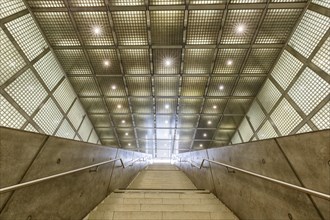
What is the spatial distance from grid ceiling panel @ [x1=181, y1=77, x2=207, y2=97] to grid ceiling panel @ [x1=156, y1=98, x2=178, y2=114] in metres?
1.01

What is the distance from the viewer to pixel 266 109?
9289mm

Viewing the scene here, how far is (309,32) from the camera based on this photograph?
6.30m

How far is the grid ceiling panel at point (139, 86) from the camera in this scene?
9438mm

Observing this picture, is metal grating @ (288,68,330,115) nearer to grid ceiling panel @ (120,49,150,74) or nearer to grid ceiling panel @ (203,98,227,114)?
grid ceiling panel @ (203,98,227,114)

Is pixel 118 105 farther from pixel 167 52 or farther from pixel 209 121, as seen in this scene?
pixel 209 121

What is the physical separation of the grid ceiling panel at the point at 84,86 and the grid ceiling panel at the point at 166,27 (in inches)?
174

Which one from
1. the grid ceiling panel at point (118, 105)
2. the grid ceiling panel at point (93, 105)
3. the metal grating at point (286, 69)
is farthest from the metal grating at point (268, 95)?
the grid ceiling panel at point (93, 105)

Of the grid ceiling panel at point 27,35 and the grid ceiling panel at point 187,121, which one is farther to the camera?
the grid ceiling panel at point 187,121

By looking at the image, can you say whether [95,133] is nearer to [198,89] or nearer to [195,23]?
[198,89]

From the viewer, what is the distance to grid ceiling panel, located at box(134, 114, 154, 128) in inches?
483

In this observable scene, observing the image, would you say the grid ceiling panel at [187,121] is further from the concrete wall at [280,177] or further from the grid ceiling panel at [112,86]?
the concrete wall at [280,177]

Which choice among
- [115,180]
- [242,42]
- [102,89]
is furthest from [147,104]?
[115,180]

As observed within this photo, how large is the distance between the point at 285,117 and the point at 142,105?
7900 millimetres

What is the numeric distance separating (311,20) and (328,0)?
75 cm
